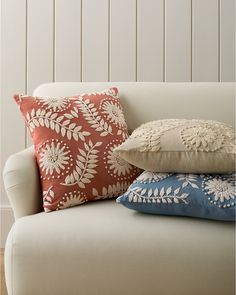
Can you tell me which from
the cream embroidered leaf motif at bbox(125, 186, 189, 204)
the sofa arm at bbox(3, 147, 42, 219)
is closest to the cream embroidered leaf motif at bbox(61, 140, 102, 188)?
the sofa arm at bbox(3, 147, 42, 219)

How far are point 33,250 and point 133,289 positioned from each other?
0.30 metres

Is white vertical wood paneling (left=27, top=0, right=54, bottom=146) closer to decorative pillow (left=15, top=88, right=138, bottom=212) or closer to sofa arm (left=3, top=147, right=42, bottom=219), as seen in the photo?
decorative pillow (left=15, top=88, right=138, bottom=212)

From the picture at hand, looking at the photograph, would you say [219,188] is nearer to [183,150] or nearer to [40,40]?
[183,150]

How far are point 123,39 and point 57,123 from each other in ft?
3.25

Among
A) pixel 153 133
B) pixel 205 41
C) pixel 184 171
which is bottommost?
pixel 184 171

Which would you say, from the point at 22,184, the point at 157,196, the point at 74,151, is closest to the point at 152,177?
the point at 157,196

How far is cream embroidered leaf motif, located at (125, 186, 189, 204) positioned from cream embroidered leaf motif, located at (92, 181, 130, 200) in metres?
0.21

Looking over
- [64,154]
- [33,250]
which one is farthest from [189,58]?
[33,250]

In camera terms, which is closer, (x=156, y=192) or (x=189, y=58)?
(x=156, y=192)

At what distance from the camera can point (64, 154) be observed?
4.86 ft

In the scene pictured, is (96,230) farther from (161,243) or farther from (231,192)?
(231,192)

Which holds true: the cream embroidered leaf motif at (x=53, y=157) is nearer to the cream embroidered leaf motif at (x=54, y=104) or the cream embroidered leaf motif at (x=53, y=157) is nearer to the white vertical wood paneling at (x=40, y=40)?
the cream embroidered leaf motif at (x=54, y=104)

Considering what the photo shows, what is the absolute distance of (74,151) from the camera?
1.49m

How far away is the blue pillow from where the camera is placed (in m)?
1.25
